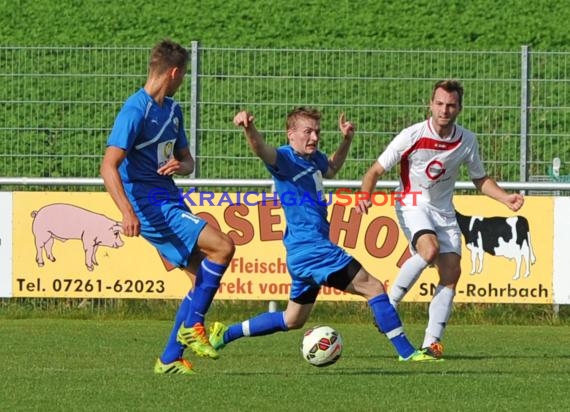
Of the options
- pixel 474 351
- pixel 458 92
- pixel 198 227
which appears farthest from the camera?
pixel 474 351

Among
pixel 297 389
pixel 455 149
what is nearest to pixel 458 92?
pixel 455 149

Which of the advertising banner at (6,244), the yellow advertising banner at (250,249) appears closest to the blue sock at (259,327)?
the yellow advertising banner at (250,249)

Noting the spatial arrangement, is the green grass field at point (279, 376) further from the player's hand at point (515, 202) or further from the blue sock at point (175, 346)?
the player's hand at point (515, 202)

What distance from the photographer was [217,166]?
15562 mm

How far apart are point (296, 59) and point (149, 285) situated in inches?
121

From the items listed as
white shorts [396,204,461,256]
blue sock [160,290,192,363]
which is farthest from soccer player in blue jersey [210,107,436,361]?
white shorts [396,204,461,256]

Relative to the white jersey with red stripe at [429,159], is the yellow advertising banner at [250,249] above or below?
below

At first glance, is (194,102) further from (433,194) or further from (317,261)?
(317,261)

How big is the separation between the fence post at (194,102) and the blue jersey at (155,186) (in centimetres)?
609

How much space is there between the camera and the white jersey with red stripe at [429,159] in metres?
10.8

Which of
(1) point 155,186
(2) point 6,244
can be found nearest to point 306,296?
(1) point 155,186

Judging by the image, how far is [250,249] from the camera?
14109 mm

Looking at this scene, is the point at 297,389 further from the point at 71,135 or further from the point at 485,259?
the point at 71,135

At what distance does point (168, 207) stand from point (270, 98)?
7019mm
